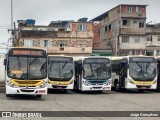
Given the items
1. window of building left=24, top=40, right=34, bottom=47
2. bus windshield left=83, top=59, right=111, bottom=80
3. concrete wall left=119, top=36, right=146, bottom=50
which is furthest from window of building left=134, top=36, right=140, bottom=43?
bus windshield left=83, top=59, right=111, bottom=80

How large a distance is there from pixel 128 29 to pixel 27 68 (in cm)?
5429

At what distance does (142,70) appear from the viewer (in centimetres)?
3378

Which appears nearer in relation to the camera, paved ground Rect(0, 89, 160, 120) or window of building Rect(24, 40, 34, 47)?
paved ground Rect(0, 89, 160, 120)

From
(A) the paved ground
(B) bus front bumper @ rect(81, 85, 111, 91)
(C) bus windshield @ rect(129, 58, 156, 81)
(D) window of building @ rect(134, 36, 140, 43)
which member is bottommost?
(B) bus front bumper @ rect(81, 85, 111, 91)

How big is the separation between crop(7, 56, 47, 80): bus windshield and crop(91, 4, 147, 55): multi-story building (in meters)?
52.3

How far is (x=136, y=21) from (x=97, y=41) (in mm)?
16497

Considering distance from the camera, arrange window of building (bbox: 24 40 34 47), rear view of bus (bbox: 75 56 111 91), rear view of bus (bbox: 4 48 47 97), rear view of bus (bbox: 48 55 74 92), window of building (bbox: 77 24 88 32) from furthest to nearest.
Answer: window of building (bbox: 77 24 88 32), window of building (bbox: 24 40 34 47), rear view of bus (bbox: 75 56 111 91), rear view of bus (bbox: 48 55 74 92), rear view of bus (bbox: 4 48 47 97)

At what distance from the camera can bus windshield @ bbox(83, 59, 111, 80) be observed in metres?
32.8

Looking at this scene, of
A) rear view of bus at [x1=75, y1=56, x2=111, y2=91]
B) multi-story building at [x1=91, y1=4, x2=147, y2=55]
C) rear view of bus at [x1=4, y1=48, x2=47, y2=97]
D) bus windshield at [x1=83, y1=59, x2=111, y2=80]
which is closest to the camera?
rear view of bus at [x1=4, y1=48, x2=47, y2=97]

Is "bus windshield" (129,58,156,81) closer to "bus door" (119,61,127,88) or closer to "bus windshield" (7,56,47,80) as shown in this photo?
"bus door" (119,61,127,88)

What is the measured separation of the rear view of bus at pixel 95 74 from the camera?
32562mm

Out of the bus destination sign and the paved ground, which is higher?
the bus destination sign

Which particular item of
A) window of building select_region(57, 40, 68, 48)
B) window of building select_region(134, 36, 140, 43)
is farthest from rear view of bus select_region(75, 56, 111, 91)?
window of building select_region(134, 36, 140, 43)

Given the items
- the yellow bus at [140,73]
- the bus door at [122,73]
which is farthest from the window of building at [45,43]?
the yellow bus at [140,73]
